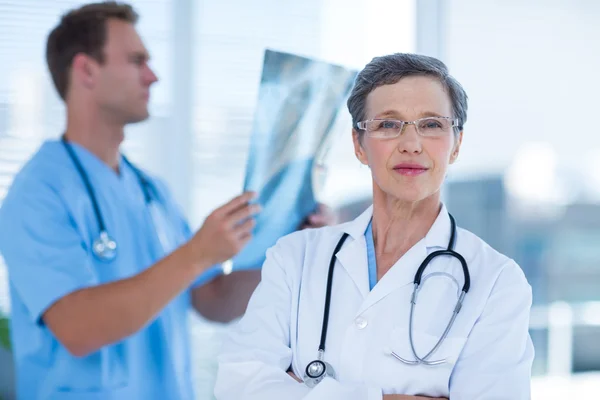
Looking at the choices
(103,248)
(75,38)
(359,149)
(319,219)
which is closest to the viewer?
(359,149)

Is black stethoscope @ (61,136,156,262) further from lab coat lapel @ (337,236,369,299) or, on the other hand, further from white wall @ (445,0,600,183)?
white wall @ (445,0,600,183)

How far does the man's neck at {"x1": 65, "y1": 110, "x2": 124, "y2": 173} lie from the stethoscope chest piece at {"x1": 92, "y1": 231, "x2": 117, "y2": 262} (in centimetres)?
23

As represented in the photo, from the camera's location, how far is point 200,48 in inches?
79.4

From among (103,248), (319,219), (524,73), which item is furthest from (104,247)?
(524,73)

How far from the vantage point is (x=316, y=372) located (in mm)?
1211

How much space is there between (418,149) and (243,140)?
934 mm

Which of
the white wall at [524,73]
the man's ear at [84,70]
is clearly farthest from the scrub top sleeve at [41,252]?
the white wall at [524,73]

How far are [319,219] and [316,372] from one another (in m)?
0.68

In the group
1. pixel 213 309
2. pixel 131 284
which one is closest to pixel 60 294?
pixel 131 284

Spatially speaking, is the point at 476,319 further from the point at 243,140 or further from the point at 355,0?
the point at 355,0

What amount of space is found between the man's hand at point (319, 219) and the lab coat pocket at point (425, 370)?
2.27 feet

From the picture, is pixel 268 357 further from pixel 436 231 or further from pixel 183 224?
pixel 183 224

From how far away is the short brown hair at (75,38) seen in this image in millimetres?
1726

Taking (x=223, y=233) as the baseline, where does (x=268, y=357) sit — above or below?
below
